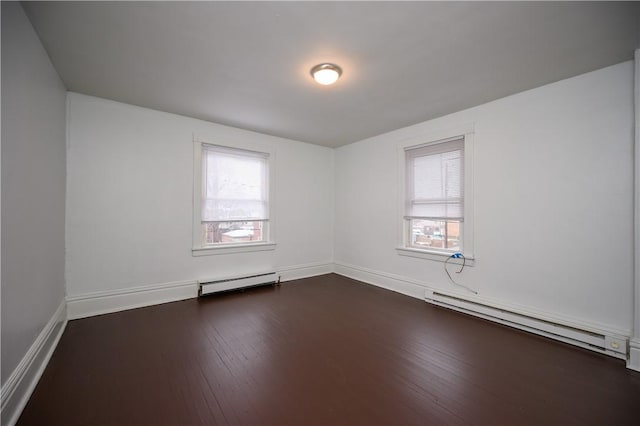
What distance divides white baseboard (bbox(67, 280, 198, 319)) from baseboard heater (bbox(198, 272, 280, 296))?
0.52 feet

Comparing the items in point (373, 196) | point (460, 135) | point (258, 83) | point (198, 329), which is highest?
point (258, 83)

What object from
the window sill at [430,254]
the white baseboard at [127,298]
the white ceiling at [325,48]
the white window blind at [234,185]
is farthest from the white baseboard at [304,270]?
the white ceiling at [325,48]

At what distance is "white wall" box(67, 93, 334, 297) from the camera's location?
3.11 meters

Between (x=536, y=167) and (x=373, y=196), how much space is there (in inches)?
92.0

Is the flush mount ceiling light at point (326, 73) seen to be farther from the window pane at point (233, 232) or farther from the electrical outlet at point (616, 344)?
the electrical outlet at point (616, 344)

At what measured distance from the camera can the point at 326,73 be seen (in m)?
2.46

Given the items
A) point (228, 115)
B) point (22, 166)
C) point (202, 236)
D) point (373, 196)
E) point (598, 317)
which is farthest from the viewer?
point (373, 196)

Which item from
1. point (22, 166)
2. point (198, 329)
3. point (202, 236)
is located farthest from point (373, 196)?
point (22, 166)

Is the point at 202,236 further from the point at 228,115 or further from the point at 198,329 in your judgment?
the point at 228,115

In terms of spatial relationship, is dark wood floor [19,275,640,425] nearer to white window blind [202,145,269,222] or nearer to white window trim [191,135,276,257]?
white window trim [191,135,276,257]

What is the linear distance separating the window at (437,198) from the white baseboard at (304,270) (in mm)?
1740

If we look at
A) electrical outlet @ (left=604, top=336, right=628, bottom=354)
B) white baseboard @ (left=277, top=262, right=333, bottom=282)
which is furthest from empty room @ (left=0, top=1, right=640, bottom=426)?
white baseboard @ (left=277, top=262, right=333, bottom=282)

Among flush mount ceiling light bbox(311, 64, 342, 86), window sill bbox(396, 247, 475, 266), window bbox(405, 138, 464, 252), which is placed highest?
flush mount ceiling light bbox(311, 64, 342, 86)

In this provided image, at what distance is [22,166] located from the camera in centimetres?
184
